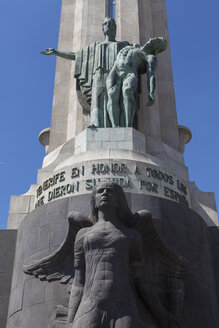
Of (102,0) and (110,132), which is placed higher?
(102,0)

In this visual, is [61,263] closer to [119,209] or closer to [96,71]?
[119,209]

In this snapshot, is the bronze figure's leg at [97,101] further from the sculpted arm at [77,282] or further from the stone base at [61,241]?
the sculpted arm at [77,282]

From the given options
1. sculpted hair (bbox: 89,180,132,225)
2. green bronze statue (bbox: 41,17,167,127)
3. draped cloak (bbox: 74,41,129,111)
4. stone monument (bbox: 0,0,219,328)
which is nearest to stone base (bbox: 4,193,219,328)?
stone monument (bbox: 0,0,219,328)

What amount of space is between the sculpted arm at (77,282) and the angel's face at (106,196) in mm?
699

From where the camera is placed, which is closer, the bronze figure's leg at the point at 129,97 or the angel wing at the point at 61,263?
the angel wing at the point at 61,263

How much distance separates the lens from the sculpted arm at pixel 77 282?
26.8 ft

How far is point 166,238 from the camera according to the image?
417 inches

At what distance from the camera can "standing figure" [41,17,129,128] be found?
47.9 ft

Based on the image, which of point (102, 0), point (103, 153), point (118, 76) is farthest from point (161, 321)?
point (102, 0)

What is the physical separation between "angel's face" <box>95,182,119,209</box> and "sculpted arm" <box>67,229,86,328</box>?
70 centimetres

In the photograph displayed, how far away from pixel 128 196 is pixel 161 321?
3389 millimetres

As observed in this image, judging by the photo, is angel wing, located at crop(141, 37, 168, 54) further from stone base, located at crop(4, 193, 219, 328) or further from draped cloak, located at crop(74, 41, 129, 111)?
stone base, located at crop(4, 193, 219, 328)

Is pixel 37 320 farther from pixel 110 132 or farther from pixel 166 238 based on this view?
pixel 110 132

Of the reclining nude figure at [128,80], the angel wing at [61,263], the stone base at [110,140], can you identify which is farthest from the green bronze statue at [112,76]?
the angel wing at [61,263]
